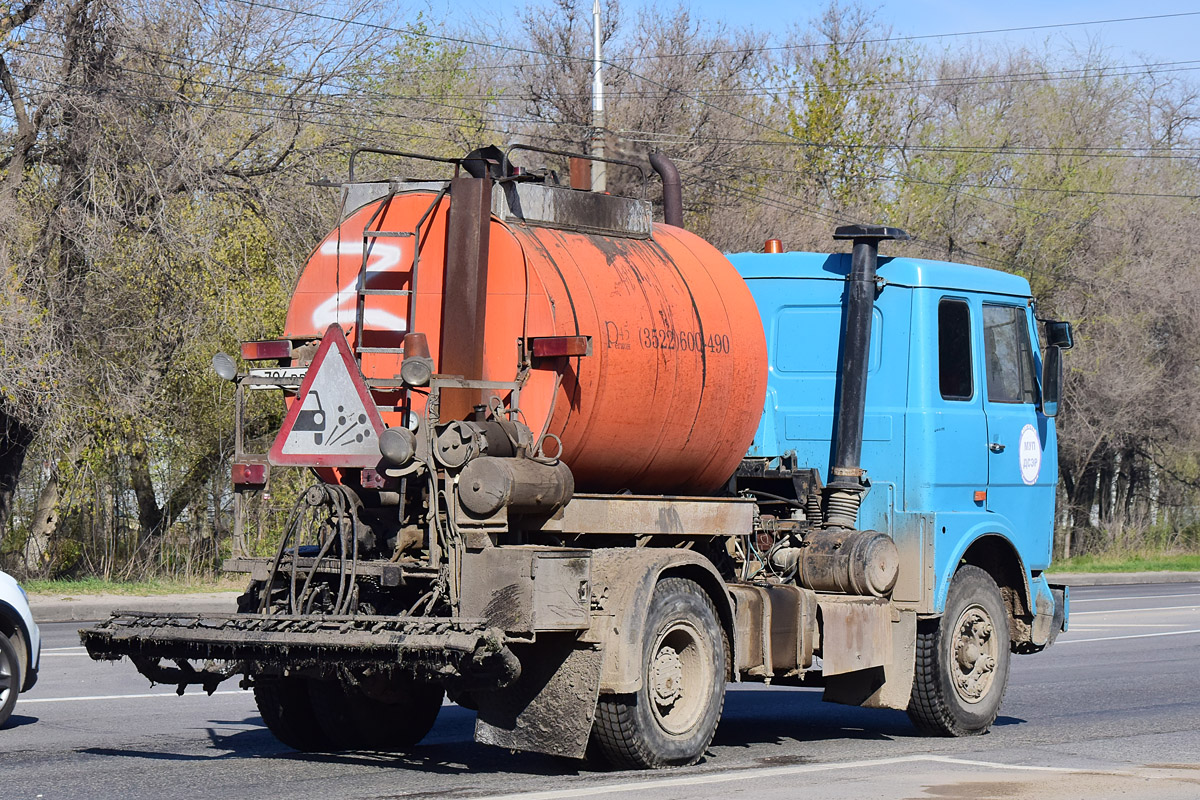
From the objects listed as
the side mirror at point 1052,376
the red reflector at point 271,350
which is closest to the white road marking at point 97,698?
the red reflector at point 271,350

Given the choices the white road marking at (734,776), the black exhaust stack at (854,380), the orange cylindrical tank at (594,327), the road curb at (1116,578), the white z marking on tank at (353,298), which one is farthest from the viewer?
the road curb at (1116,578)

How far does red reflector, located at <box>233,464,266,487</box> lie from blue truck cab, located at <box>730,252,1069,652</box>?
3.76 m

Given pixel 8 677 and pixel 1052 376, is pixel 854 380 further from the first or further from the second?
pixel 8 677

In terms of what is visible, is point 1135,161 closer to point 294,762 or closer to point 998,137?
point 998,137

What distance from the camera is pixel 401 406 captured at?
7.66m

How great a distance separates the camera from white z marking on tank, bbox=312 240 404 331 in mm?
7820

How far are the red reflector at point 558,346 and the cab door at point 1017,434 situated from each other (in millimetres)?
3941

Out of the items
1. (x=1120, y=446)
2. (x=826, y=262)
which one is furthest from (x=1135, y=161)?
(x=826, y=262)

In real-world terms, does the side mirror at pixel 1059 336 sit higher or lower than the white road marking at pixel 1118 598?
higher

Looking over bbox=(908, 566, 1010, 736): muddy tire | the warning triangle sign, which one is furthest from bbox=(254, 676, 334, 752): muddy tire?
bbox=(908, 566, 1010, 736): muddy tire

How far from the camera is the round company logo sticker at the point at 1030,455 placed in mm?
10672

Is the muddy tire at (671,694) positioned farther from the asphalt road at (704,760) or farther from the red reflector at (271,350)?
the red reflector at (271,350)

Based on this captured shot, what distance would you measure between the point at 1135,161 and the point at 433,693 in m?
36.0

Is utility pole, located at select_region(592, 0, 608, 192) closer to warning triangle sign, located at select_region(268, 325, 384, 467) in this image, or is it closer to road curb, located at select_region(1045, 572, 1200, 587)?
road curb, located at select_region(1045, 572, 1200, 587)
